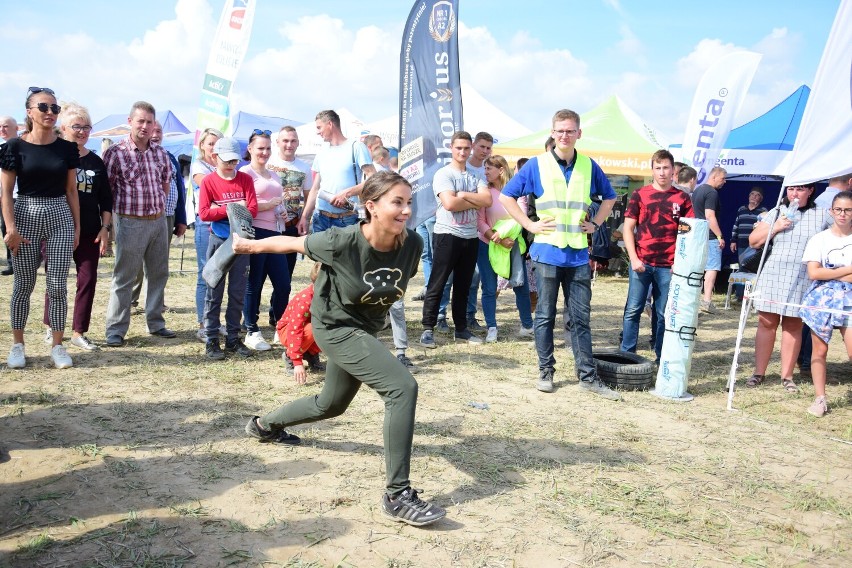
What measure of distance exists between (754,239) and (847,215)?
946 mm

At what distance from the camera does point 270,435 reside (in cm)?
444

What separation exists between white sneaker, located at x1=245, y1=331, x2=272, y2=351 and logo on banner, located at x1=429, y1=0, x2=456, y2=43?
3760 millimetres

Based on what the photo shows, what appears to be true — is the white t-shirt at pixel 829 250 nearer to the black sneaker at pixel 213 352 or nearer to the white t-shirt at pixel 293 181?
the white t-shirt at pixel 293 181

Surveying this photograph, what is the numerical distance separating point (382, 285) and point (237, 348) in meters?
3.61

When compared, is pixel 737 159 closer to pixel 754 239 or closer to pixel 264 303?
pixel 754 239

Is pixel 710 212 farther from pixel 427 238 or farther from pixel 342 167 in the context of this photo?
pixel 342 167

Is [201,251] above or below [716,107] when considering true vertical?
below

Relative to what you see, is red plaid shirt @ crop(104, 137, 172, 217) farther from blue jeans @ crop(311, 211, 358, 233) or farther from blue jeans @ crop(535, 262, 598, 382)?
blue jeans @ crop(535, 262, 598, 382)

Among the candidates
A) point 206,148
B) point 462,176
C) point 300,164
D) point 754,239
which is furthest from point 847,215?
point 206,148

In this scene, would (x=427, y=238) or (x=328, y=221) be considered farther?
(x=427, y=238)

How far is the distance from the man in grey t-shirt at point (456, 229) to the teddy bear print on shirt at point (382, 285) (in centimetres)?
346

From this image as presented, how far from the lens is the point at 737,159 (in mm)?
12867

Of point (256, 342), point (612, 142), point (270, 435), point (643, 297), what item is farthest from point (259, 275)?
point (612, 142)

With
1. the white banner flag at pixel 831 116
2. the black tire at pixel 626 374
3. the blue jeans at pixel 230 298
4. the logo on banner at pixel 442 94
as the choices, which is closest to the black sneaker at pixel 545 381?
the black tire at pixel 626 374
